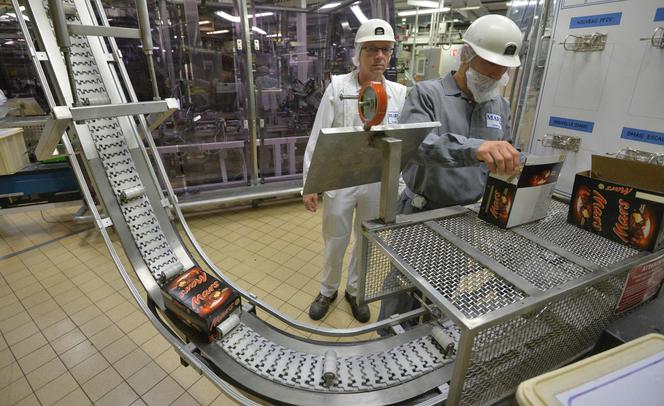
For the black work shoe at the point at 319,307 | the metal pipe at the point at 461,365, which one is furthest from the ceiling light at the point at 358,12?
the metal pipe at the point at 461,365

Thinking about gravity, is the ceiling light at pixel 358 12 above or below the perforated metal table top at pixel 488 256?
above

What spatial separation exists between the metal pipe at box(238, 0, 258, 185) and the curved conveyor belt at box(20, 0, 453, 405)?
6.14 feet

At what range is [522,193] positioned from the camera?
35.6 inches

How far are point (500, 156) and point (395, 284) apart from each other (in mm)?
508

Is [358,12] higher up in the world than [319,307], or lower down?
higher up

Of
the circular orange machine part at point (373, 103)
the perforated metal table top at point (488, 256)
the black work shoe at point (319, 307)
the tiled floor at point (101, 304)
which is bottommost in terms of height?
the tiled floor at point (101, 304)

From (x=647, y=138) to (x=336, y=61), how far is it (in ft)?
9.30

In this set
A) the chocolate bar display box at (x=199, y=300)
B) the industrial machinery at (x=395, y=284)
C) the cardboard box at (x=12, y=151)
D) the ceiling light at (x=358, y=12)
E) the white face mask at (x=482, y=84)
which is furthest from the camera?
the ceiling light at (x=358, y=12)

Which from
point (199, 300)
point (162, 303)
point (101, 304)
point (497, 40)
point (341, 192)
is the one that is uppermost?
point (497, 40)

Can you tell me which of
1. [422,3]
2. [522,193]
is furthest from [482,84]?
[422,3]

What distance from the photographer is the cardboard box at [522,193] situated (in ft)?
2.93

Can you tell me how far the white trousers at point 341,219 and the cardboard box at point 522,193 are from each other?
3.32 ft

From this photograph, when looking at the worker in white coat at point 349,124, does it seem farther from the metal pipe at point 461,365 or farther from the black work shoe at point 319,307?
the metal pipe at point 461,365

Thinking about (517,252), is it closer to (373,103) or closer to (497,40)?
(373,103)
